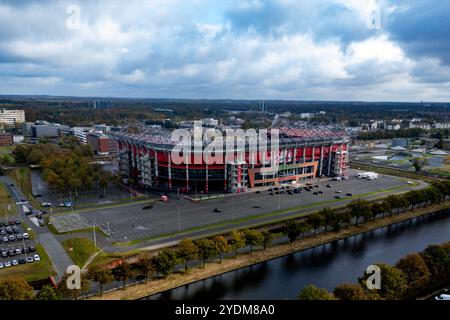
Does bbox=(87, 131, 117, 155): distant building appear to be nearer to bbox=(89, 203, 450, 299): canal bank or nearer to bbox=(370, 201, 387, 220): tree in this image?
bbox=(89, 203, 450, 299): canal bank

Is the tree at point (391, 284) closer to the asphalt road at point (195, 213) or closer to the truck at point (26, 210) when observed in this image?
the asphalt road at point (195, 213)

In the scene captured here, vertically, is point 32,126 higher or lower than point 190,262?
higher

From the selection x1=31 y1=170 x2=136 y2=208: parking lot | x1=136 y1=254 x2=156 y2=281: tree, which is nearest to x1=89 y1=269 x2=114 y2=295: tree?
x1=136 y1=254 x2=156 y2=281: tree

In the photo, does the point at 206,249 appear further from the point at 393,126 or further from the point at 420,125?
the point at 420,125

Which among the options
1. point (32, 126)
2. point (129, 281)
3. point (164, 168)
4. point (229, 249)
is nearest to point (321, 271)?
point (229, 249)

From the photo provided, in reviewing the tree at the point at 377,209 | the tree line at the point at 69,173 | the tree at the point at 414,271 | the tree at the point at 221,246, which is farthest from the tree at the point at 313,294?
the tree line at the point at 69,173

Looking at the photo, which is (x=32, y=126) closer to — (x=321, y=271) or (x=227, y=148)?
(x=227, y=148)
